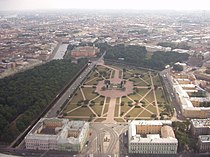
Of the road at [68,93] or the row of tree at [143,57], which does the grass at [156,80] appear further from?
the road at [68,93]

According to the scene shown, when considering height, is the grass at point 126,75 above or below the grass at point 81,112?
above

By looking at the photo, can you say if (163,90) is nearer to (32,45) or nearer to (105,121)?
(105,121)

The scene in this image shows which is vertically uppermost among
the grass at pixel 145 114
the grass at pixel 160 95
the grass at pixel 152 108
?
the grass at pixel 160 95

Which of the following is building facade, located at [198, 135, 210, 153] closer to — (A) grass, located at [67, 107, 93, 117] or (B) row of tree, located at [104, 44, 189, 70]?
(A) grass, located at [67, 107, 93, 117]

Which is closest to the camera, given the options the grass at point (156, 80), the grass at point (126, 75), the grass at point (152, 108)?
the grass at point (152, 108)

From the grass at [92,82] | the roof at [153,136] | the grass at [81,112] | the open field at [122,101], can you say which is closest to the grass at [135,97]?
the open field at [122,101]

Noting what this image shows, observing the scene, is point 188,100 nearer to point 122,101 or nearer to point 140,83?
point 122,101
